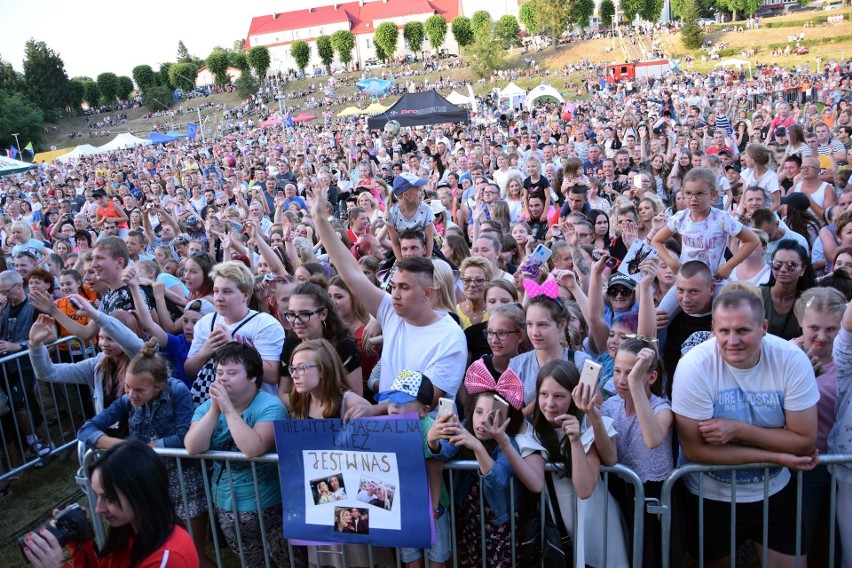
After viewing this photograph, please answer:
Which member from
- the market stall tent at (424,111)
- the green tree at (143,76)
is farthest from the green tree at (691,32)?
Result: the green tree at (143,76)

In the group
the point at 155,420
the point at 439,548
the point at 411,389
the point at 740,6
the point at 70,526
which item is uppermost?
the point at 740,6

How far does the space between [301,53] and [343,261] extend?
109 m

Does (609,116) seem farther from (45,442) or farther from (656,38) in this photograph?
(656,38)

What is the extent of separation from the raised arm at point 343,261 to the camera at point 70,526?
5.99ft

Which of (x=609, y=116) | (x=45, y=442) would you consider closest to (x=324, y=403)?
(x=45, y=442)

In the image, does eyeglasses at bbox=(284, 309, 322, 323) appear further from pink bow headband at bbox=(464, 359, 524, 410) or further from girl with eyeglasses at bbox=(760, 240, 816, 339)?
girl with eyeglasses at bbox=(760, 240, 816, 339)

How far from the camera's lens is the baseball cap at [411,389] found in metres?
3.07

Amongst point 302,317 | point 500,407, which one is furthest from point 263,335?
point 500,407

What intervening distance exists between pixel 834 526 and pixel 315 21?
418 ft

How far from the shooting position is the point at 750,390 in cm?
281

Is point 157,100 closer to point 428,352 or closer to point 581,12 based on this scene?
point 581,12

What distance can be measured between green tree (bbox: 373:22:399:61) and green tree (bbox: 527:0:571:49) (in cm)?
2542

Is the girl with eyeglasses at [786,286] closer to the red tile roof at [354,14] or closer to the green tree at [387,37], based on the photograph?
A: the green tree at [387,37]

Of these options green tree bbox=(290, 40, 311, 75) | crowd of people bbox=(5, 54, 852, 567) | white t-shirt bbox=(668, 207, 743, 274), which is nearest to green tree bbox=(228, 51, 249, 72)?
green tree bbox=(290, 40, 311, 75)
